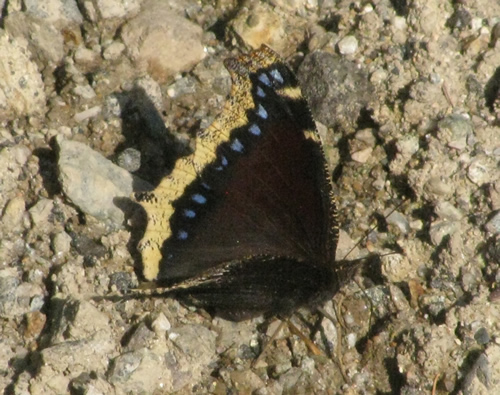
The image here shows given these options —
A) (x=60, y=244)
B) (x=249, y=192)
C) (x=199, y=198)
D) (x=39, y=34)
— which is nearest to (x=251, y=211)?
(x=249, y=192)

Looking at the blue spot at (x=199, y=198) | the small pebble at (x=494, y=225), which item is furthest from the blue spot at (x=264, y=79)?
the small pebble at (x=494, y=225)

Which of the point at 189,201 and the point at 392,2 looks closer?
the point at 189,201

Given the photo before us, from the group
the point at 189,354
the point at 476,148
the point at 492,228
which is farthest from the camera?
the point at 476,148

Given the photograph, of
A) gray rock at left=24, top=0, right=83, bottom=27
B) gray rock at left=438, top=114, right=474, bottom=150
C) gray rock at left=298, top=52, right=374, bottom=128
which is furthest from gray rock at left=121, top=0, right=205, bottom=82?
gray rock at left=438, top=114, right=474, bottom=150

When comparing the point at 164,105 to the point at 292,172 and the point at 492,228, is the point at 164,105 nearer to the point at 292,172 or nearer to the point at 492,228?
the point at 292,172

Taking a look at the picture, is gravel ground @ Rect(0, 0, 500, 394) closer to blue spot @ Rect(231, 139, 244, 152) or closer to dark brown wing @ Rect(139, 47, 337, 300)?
dark brown wing @ Rect(139, 47, 337, 300)

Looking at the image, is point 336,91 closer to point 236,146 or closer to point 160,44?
point 236,146

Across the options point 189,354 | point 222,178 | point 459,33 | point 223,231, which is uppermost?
point 459,33

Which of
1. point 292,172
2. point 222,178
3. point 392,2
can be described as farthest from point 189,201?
point 392,2
